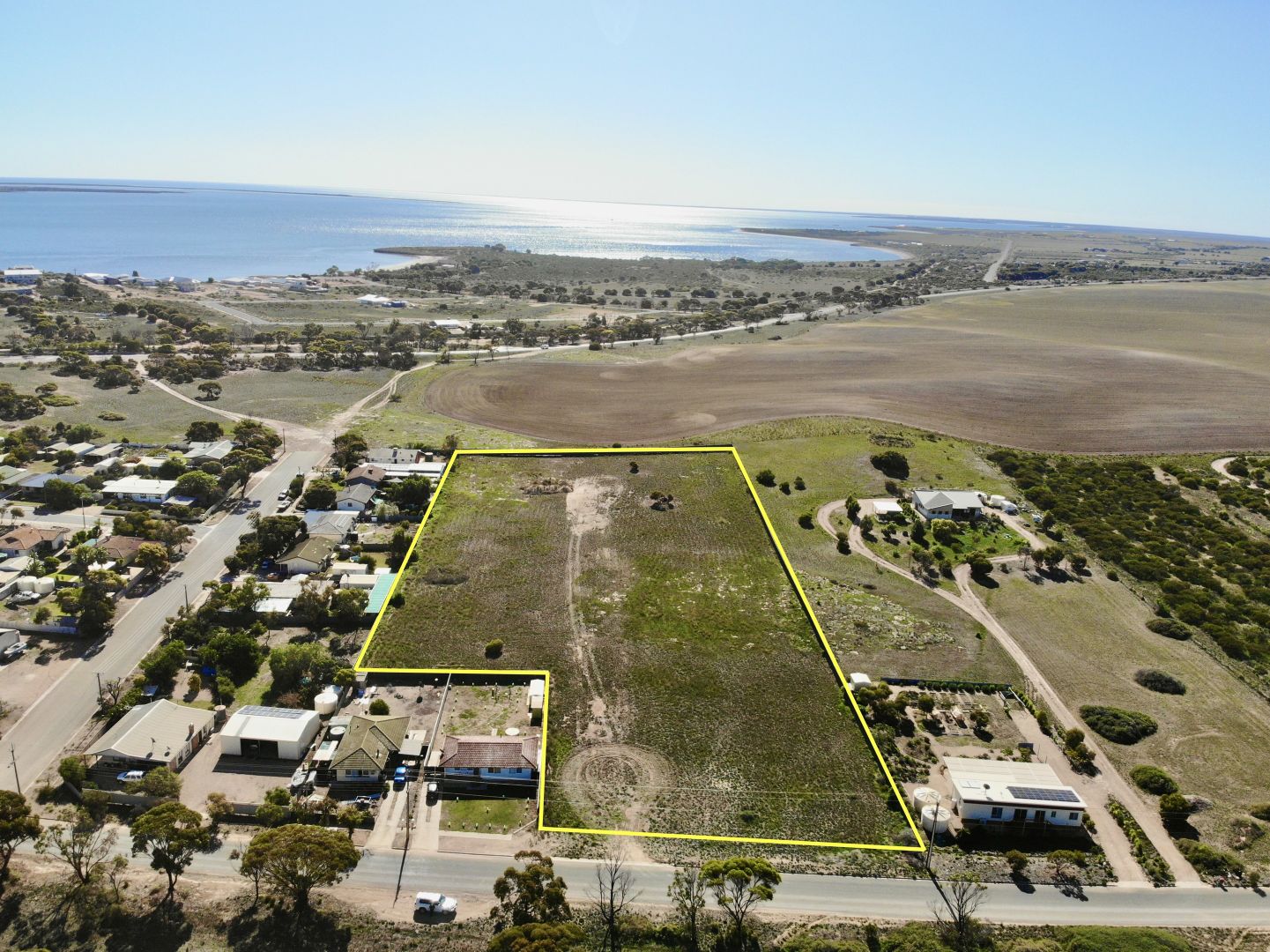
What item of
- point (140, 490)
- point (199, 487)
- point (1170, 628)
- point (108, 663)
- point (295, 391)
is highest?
point (1170, 628)

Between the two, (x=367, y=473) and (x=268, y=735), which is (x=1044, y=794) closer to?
(x=268, y=735)

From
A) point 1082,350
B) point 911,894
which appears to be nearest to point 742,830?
point 911,894

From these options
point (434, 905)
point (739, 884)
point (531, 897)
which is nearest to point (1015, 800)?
point (739, 884)

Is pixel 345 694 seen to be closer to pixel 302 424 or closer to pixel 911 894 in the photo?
pixel 911 894

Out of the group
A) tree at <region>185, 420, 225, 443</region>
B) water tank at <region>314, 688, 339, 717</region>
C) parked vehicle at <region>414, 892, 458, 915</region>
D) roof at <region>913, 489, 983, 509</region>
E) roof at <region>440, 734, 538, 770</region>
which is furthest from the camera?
tree at <region>185, 420, 225, 443</region>

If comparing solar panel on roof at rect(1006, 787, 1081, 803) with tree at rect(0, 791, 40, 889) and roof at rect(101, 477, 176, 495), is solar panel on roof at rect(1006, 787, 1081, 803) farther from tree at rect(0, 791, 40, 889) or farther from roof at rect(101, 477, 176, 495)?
roof at rect(101, 477, 176, 495)

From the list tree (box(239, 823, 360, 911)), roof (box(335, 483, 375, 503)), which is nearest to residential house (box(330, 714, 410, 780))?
tree (box(239, 823, 360, 911))

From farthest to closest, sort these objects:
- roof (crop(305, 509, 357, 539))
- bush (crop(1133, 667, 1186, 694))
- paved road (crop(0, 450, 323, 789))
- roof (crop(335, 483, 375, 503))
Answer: roof (crop(335, 483, 375, 503))
roof (crop(305, 509, 357, 539))
bush (crop(1133, 667, 1186, 694))
paved road (crop(0, 450, 323, 789))
